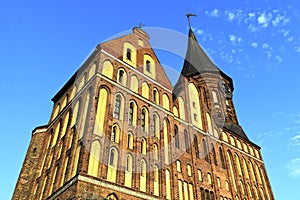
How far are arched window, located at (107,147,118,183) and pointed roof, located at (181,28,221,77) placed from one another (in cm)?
1850

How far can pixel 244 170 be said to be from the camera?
1041 inches

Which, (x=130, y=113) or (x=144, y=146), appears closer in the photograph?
(x=144, y=146)

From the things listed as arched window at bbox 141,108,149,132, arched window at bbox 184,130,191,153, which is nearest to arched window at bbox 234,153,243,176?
arched window at bbox 184,130,191,153

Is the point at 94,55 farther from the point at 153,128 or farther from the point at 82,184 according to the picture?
the point at 82,184

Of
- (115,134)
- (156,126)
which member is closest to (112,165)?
(115,134)

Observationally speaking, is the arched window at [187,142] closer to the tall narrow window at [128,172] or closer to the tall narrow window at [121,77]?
the tall narrow window at [128,172]

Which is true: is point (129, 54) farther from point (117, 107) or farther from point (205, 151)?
point (205, 151)

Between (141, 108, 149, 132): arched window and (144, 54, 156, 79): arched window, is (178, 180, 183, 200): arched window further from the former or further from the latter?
(144, 54, 156, 79): arched window

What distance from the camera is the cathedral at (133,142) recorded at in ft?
49.1

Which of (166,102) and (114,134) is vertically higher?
(166,102)

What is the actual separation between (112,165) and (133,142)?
2356mm

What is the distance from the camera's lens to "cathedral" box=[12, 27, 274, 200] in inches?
590

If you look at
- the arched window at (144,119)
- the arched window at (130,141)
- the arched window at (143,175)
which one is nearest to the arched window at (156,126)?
the arched window at (144,119)

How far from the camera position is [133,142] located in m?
17.0
